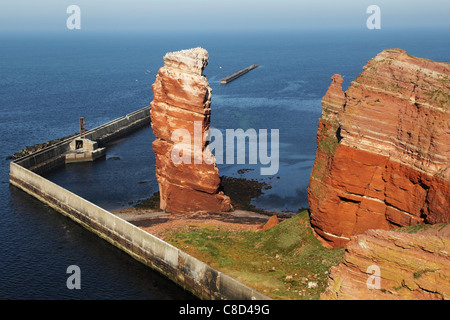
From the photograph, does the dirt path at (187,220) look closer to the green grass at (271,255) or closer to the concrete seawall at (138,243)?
the green grass at (271,255)

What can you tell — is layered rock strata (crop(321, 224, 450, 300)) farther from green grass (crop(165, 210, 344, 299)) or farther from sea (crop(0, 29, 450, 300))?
sea (crop(0, 29, 450, 300))

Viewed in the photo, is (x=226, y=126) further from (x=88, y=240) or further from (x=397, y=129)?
(x=397, y=129)

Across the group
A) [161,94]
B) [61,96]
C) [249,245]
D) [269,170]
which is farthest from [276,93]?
[249,245]

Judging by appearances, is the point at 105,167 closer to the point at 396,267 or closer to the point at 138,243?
the point at 138,243

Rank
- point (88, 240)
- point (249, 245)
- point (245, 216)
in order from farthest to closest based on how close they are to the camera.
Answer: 1. point (245, 216)
2. point (88, 240)
3. point (249, 245)

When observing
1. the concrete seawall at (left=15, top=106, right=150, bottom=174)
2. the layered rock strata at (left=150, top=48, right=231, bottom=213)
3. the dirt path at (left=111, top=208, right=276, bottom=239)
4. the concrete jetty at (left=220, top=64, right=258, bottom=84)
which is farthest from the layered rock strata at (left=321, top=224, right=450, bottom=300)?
the concrete jetty at (left=220, top=64, right=258, bottom=84)

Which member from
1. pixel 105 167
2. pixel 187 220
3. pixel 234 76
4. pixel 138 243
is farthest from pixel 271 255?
pixel 234 76
